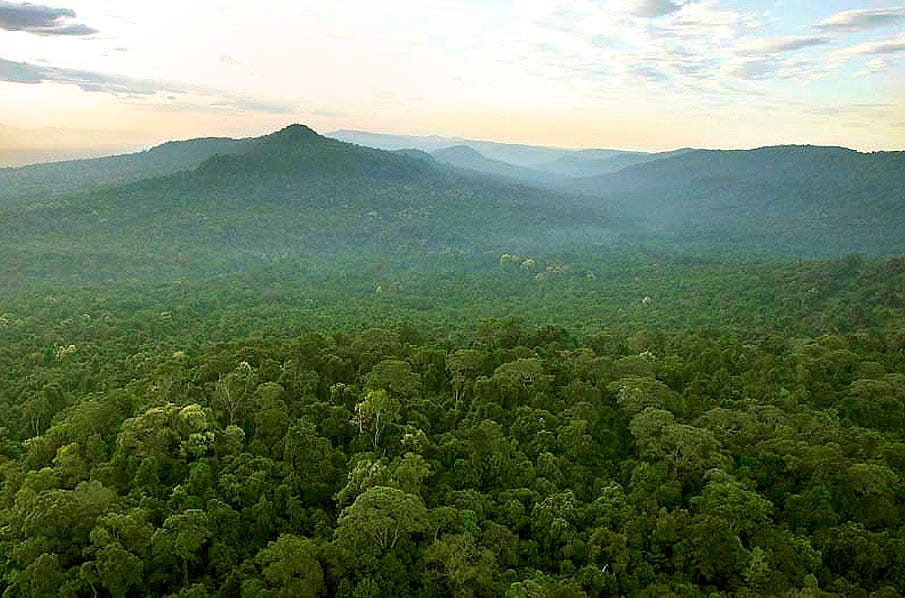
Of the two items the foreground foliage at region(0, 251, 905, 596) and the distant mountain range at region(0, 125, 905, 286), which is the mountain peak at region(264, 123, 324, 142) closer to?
the distant mountain range at region(0, 125, 905, 286)

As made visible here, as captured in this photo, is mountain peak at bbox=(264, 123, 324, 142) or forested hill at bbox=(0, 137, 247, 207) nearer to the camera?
forested hill at bbox=(0, 137, 247, 207)

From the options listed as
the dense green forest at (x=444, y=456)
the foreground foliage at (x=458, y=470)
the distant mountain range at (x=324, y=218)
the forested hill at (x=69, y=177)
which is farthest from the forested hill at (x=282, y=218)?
the foreground foliage at (x=458, y=470)

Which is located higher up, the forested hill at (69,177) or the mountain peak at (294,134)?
the mountain peak at (294,134)

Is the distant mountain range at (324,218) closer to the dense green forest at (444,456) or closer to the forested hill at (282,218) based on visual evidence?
the forested hill at (282,218)

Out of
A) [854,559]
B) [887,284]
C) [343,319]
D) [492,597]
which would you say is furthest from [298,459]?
[887,284]

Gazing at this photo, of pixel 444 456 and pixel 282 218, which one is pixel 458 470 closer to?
pixel 444 456

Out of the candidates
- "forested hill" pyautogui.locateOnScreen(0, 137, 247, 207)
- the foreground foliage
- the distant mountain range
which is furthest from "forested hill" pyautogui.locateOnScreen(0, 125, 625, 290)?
the foreground foliage
